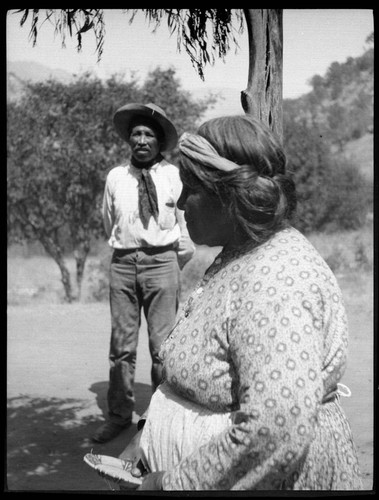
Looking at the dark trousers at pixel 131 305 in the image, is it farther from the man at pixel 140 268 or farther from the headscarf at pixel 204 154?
the headscarf at pixel 204 154

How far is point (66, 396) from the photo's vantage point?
17.3ft

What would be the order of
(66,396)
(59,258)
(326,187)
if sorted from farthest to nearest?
(326,187) → (59,258) → (66,396)

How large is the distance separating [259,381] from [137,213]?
3.04 meters

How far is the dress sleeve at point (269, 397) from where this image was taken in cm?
149

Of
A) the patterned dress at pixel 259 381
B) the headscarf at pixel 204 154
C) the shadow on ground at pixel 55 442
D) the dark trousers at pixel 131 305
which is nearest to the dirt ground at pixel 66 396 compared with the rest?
the shadow on ground at pixel 55 442

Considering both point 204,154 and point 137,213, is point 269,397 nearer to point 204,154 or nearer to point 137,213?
point 204,154

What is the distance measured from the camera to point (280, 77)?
9.64 ft

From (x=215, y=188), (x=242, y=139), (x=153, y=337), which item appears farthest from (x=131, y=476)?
(x=153, y=337)

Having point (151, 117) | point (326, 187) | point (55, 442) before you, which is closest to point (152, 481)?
point (55, 442)

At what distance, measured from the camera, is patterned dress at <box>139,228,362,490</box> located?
150 centimetres

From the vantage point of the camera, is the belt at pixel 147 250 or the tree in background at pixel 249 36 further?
the belt at pixel 147 250

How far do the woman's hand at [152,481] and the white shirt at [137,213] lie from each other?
272cm

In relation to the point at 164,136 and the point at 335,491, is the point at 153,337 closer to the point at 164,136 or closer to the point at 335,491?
the point at 164,136

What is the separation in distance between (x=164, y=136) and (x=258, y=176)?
305 cm
